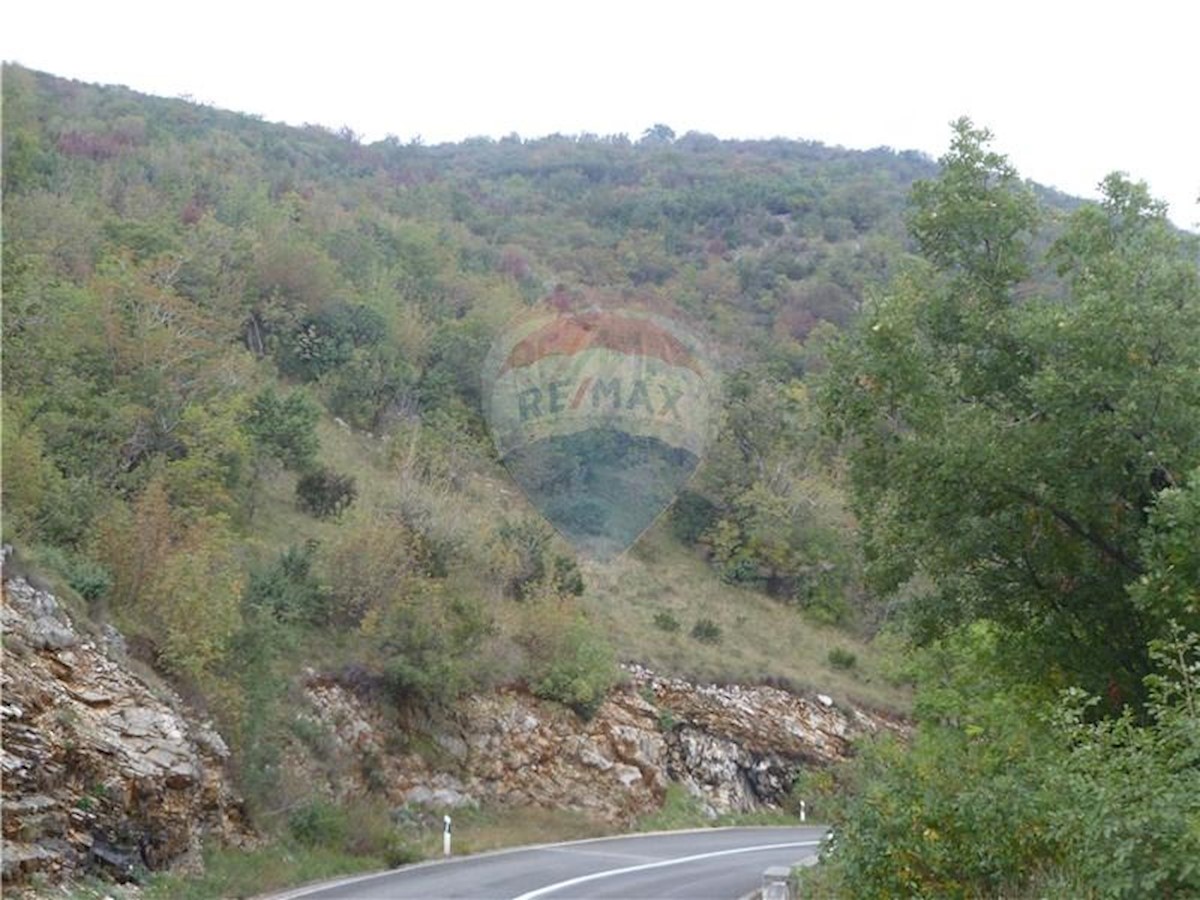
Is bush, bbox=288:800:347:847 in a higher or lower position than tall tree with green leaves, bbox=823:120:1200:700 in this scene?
lower

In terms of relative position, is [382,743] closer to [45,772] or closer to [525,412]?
[45,772]

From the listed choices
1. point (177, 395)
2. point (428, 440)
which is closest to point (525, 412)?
point (428, 440)

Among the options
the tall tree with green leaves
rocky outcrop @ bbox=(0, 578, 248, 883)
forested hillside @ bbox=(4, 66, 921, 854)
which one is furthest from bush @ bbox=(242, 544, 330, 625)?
the tall tree with green leaves

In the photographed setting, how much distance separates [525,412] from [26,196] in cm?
1740

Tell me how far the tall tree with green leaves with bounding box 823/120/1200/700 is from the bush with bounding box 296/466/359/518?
65.2 ft

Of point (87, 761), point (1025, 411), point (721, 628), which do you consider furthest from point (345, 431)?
point (1025, 411)

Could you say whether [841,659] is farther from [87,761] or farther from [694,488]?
[87,761]

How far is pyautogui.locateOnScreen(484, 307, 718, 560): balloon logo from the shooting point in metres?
35.6

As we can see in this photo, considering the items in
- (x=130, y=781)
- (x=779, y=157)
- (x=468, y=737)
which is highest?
(x=779, y=157)

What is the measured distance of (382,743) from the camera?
2456 cm

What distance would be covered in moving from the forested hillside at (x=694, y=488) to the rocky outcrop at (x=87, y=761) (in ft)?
5.99

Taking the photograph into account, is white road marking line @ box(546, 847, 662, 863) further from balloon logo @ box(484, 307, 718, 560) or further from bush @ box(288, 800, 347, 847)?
balloon logo @ box(484, 307, 718, 560)

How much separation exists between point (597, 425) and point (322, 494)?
27.5ft

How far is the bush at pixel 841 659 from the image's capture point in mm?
38656
